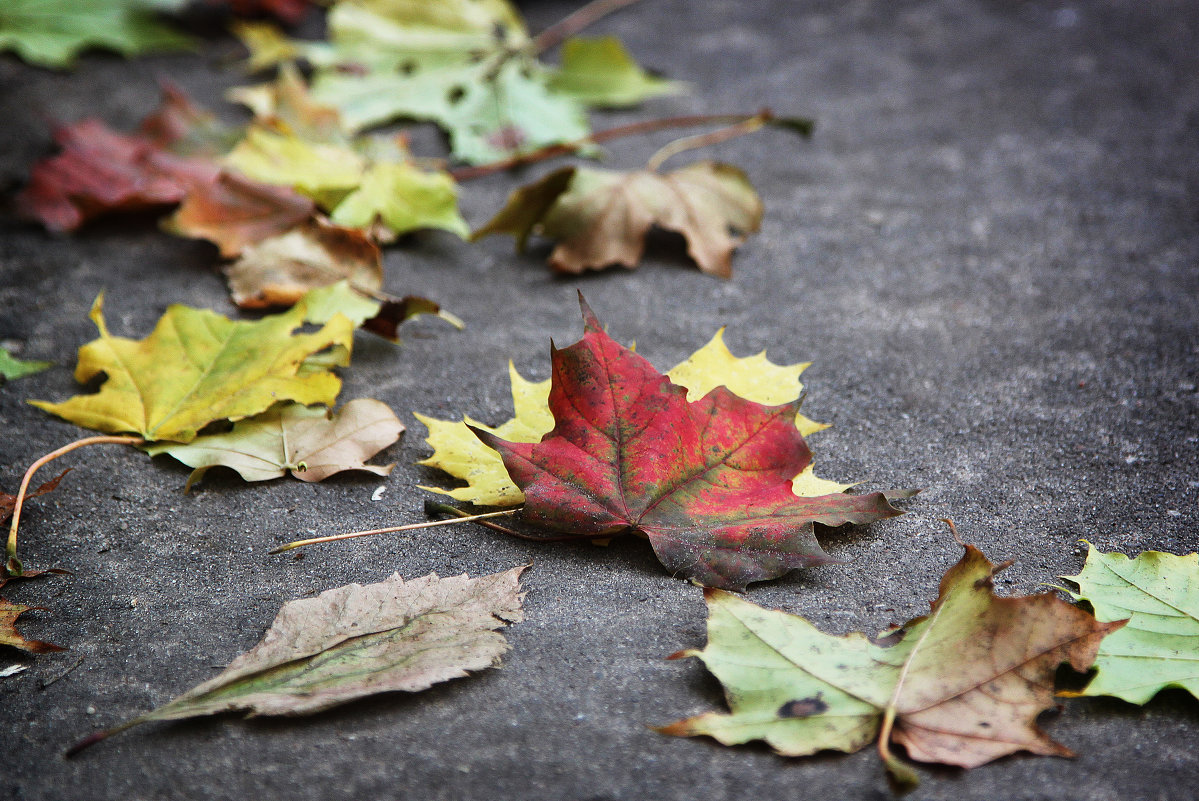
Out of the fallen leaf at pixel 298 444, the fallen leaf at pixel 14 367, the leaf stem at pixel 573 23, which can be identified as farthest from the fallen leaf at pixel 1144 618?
the leaf stem at pixel 573 23

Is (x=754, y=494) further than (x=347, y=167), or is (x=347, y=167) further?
(x=347, y=167)

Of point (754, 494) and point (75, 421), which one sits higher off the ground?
point (754, 494)

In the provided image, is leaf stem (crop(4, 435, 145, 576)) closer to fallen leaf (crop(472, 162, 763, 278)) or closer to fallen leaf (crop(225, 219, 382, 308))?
fallen leaf (crop(225, 219, 382, 308))

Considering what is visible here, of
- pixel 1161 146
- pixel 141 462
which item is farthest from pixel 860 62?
pixel 141 462

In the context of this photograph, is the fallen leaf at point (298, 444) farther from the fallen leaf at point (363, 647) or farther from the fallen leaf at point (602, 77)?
the fallen leaf at point (602, 77)

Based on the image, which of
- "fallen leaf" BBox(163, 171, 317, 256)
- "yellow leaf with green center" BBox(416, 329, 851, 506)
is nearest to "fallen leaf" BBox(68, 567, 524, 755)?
"yellow leaf with green center" BBox(416, 329, 851, 506)

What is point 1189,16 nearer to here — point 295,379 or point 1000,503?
point 1000,503
